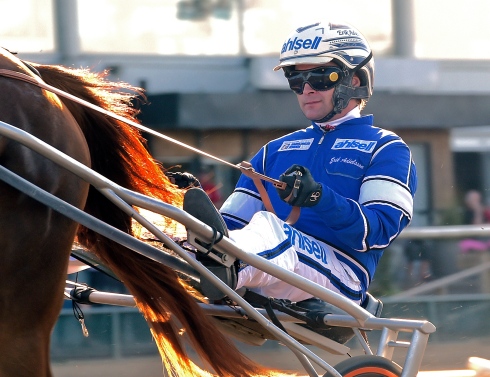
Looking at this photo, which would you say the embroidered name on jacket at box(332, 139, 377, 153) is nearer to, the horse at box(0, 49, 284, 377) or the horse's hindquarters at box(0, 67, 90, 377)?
the horse at box(0, 49, 284, 377)

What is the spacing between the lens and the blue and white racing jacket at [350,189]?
285 centimetres

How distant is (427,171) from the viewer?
7.46 m

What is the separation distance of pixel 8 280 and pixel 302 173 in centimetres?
84

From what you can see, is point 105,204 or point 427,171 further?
point 427,171

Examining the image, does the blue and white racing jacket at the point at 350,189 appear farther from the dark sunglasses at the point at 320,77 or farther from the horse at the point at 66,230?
the horse at the point at 66,230

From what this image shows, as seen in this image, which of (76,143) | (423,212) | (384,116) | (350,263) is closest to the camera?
(76,143)

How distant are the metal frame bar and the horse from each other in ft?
0.31

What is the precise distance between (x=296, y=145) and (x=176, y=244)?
909mm

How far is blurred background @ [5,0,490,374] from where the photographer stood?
705cm

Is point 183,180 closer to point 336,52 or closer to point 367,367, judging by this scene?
point 336,52

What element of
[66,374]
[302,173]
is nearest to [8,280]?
[302,173]

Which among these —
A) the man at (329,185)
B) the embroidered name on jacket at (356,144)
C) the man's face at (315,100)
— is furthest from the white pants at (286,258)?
the man's face at (315,100)

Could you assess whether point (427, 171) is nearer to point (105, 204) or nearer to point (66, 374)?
point (66, 374)

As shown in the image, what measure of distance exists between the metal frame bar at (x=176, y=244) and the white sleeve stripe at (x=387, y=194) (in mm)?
375
